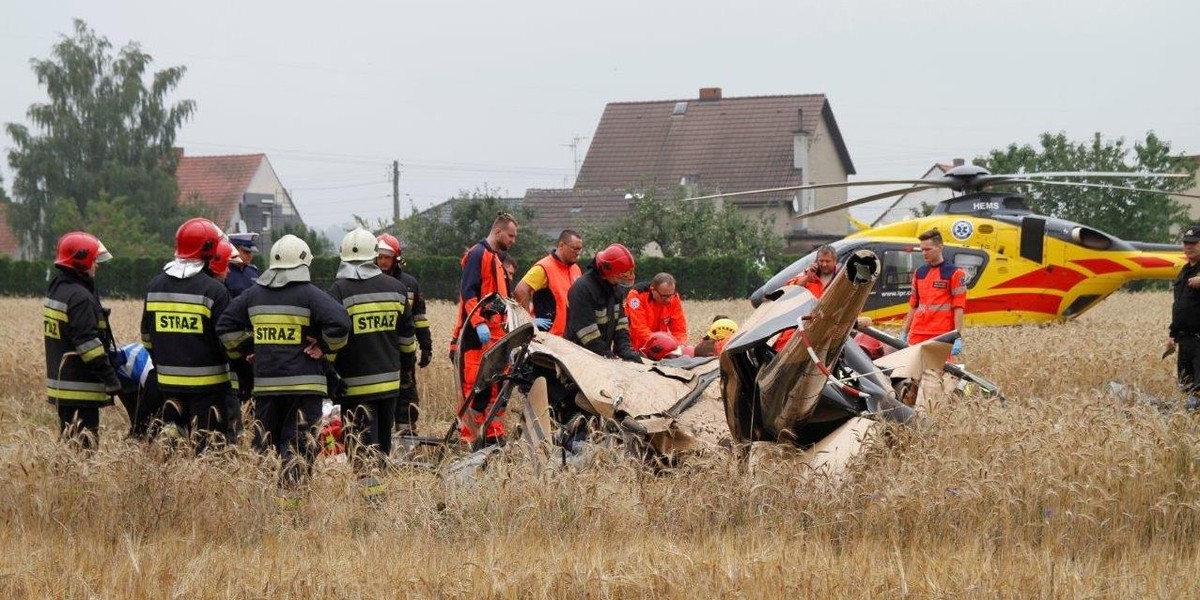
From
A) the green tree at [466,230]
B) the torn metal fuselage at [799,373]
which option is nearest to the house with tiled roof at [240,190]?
the green tree at [466,230]

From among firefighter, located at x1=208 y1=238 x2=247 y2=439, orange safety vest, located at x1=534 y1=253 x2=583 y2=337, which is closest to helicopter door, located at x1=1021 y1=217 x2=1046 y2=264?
orange safety vest, located at x1=534 y1=253 x2=583 y2=337

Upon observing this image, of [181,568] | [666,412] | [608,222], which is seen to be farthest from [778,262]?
[181,568]

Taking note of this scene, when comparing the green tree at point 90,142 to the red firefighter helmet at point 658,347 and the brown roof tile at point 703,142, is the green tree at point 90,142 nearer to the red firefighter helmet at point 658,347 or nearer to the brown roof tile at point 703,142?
the brown roof tile at point 703,142

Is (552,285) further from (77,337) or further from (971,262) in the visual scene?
(971,262)

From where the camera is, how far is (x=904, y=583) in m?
4.84

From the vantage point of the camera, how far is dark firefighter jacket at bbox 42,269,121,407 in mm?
7719

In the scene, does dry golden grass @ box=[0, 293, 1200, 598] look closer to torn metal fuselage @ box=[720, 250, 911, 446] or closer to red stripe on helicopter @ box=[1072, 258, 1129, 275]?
torn metal fuselage @ box=[720, 250, 911, 446]

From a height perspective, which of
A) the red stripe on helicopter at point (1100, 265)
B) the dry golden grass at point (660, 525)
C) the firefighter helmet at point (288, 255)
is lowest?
the dry golden grass at point (660, 525)

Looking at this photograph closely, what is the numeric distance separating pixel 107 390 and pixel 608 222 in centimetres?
3348

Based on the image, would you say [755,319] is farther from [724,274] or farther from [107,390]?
[724,274]

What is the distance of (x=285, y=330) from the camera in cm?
728

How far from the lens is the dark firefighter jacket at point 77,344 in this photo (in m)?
7.72

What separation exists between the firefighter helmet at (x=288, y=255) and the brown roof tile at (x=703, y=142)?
41.7 metres

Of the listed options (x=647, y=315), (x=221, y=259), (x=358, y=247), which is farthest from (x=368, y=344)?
(x=647, y=315)
